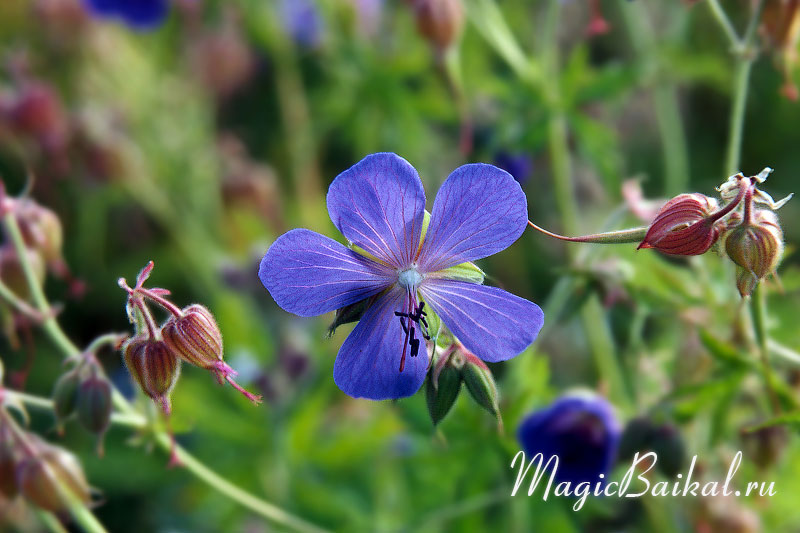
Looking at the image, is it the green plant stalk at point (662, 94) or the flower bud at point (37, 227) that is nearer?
the flower bud at point (37, 227)

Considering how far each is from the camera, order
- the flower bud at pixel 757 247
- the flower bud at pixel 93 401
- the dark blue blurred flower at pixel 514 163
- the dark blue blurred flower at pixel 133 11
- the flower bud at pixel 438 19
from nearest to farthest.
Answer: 1. the flower bud at pixel 757 247
2. the flower bud at pixel 93 401
3. the flower bud at pixel 438 19
4. the dark blue blurred flower at pixel 514 163
5. the dark blue blurred flower at pixel 133 11

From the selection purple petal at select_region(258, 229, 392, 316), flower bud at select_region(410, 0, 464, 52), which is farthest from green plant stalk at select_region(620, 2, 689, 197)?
purple petal at select_region(258, 229, 392, 316)

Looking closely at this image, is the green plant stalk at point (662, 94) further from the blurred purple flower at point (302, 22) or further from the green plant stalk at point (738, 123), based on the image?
the blurred purple flower at point (302, 22)

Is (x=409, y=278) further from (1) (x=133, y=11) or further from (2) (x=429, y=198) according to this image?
(1) (x=133, y=11)

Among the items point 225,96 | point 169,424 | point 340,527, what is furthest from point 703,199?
point 225,96

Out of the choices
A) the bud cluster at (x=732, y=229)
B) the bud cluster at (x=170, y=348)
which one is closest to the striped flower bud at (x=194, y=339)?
the bud cluster at (x=170, y=348)

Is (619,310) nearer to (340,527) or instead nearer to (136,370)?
(340,527)
